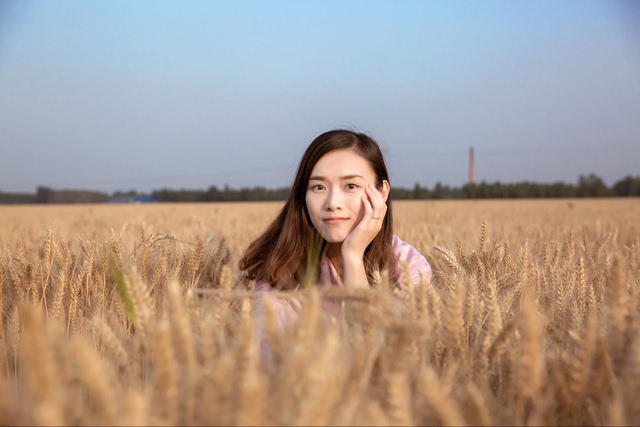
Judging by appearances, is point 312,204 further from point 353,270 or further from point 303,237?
point 353,270

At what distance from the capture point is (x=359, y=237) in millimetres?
1942

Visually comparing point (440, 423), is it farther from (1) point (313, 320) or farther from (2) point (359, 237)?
(2) point (359, 237)

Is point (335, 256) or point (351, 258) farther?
point (335, 256)

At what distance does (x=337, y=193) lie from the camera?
206 centimetres

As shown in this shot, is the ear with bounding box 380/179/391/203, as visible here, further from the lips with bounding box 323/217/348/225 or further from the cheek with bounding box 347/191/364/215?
the lips with bounding box 323/217/348/225

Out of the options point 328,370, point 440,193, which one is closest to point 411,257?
point 328,370

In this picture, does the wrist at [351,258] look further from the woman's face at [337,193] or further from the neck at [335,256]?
the neck at [335,256]

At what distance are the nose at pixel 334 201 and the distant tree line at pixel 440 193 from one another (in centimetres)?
4645

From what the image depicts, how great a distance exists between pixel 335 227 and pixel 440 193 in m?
51.2

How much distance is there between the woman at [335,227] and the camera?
2.01m

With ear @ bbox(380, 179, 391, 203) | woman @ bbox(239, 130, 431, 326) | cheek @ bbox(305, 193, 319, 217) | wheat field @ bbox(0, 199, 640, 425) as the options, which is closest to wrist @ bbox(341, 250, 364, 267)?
woman @ bbox(239, 130, 431, 326)

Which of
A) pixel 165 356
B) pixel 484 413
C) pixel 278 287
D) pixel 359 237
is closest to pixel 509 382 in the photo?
pixel 484 413

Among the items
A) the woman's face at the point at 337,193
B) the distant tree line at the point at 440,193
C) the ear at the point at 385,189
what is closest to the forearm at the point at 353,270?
the woman's face at the point at 337,193

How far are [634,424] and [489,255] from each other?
55.9 inches
